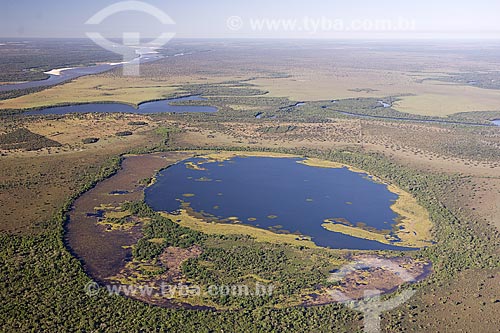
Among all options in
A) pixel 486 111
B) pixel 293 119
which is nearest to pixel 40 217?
pixel 293 119

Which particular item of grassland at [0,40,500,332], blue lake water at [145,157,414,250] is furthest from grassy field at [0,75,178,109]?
blue lake water at [145,157,414,250]

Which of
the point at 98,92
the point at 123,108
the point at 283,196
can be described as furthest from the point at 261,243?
the point at 98,92

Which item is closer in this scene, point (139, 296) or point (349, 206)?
point (139, 296)

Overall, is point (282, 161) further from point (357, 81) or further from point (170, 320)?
point (357, 81)

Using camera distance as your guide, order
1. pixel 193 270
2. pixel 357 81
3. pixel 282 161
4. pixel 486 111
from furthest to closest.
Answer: pixel 357 81 → pixel 486 111 → pixel 282 161 → pixel 193 270

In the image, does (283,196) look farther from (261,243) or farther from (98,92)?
(98,92)

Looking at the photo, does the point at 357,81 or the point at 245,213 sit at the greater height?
the point at 357,81

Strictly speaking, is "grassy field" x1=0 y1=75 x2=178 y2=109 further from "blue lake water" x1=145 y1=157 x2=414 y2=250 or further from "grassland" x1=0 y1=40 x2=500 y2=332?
"blue lake water" x1=145 y1=157 x2=414 y2=250

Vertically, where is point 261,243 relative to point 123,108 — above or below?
below
